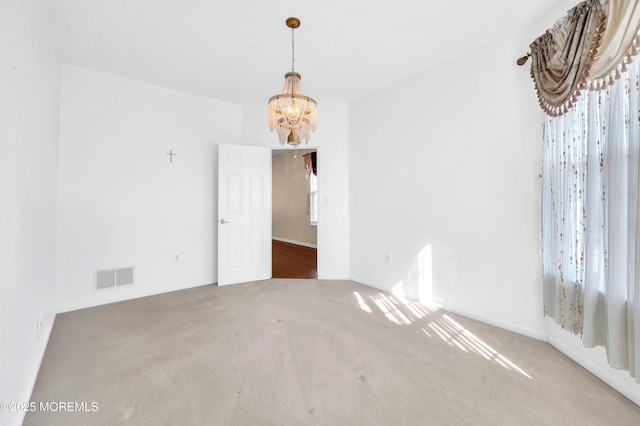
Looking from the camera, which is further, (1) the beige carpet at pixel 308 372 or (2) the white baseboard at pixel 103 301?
(2) the white baseboard at pixel 103 301

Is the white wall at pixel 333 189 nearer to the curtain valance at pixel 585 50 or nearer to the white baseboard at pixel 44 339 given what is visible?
the curtain valance at pixel 585 50

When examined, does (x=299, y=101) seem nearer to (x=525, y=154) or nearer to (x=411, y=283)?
(x=525, y=154)

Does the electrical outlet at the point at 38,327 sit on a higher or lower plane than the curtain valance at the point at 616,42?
lower

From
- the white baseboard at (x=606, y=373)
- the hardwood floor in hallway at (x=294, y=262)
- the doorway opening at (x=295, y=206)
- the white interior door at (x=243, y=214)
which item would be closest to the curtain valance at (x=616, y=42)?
the white baseboard at (x=606, y=373)

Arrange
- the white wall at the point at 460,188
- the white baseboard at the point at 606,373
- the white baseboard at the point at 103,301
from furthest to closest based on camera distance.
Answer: the white baseboard at the point at 103,301
the white wall at the point at 460,188
the white baseboard at the point at 606,373

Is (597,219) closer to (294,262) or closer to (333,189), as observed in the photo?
(333,189)

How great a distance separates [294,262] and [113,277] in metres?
3.05

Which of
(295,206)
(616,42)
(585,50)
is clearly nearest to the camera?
(616,42)

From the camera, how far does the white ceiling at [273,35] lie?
7.16 ft

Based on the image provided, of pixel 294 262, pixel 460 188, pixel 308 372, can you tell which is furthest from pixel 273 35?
pixel 294 262

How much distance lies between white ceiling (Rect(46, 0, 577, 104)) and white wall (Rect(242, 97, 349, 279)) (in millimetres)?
778

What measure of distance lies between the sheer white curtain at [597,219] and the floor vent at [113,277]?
176 inches

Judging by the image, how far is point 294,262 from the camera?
552cm

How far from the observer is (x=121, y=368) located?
1905 millimetres
